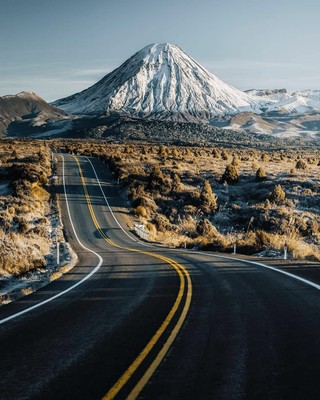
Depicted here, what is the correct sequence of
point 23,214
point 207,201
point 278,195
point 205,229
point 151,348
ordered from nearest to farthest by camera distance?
point 151,348
point 205,229
point 23,214
point 278,195
point 207,201

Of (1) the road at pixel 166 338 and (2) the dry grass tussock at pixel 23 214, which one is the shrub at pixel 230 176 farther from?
(1) the road at pixel 166 338

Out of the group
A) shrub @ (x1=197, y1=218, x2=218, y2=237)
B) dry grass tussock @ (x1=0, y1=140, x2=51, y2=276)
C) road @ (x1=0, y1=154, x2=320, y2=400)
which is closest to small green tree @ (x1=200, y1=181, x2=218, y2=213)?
shrub @ (x1=197, y1=218, x2=218, y2=237)

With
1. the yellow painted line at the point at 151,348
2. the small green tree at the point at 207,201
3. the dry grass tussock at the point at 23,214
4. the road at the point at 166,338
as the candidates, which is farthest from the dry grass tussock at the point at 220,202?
the yellow painted line at the point at 151,348

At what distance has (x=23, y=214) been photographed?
40.9 meters

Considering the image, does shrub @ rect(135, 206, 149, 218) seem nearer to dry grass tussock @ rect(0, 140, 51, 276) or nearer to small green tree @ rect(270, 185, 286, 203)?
dry grass tussock @ rect(0, 140, 51, 276)

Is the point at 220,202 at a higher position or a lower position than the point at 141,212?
higher

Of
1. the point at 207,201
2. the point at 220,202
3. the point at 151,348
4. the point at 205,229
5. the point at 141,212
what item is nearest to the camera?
the point at 151,348

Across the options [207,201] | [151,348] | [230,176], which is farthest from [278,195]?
[151,348]

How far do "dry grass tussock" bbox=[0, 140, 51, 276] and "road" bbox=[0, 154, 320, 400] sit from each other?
10.6 ft

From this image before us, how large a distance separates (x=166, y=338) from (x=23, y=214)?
35458 mm

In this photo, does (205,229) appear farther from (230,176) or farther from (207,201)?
(230,176)

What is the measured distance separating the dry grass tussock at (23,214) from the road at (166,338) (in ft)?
10.6

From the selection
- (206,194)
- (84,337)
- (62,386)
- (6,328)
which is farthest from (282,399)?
(206,194)

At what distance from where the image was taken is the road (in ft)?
18.5
